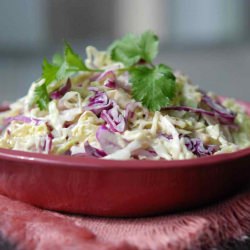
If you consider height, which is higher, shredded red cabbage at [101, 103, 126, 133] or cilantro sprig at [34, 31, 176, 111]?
cilantro sprig at [34, 31, 176, 111]

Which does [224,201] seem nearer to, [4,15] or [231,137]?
[231,137]

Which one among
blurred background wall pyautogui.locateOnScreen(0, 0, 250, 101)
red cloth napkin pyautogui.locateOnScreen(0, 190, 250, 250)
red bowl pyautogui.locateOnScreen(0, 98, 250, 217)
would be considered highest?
red bowl pyautogui.locateOnScreen(0, 98, 250, 217)

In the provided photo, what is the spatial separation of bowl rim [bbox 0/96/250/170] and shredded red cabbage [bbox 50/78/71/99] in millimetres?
252

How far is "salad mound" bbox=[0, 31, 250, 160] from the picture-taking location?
1144 mm

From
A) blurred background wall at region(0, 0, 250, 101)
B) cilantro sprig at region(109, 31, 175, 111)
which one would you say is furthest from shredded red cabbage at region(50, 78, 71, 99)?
blurred background wall at region(0, 0, 250, 101)

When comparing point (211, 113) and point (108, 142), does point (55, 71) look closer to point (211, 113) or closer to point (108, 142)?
point (108, 142)

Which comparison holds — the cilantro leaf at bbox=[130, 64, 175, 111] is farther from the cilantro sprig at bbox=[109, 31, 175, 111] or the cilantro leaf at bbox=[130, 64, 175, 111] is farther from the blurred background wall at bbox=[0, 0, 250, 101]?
the blurred background wall at bbox=[0, 0, 250, 101]

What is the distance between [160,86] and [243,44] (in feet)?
12.9

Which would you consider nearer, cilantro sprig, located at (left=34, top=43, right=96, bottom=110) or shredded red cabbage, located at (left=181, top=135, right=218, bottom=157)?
shredded red cabbage, located at (left=181, top=135, right=218, bottom=157)

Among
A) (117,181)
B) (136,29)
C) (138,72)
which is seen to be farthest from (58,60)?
(136,29)

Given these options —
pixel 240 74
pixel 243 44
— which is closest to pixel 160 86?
pixel 240 74

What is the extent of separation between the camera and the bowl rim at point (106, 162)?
104 centimetres

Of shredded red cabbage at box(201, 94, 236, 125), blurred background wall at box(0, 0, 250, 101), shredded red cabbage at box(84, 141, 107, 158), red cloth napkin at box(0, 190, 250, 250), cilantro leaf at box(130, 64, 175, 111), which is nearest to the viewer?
red cloth napkin at box(0, 190, 250, 250)

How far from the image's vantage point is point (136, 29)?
4922 millimetres
